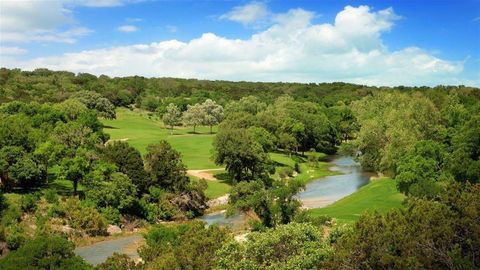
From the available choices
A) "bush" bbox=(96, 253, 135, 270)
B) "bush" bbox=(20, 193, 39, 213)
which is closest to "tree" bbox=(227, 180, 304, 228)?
"bush" bbox=(20, 193, 39, 213)

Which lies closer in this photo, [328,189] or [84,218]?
[84,218]

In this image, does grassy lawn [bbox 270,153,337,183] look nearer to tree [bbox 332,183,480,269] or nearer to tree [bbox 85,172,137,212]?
tree [bbox 85,172,137,212]

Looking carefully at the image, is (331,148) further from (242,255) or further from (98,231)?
(242,255)

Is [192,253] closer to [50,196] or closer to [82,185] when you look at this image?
[50,196]

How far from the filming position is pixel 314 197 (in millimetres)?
68438

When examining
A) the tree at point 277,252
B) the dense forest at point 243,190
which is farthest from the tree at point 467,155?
Answer: the tree at point 277,252

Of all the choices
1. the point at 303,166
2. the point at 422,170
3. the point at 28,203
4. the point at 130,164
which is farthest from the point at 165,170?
the point at 303,166

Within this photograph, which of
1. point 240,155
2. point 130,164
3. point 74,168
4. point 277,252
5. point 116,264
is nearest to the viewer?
point 116,264

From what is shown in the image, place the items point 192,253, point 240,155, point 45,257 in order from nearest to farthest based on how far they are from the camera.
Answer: point 45,257
point 192,253
point 240,155

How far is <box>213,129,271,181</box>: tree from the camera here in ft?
229

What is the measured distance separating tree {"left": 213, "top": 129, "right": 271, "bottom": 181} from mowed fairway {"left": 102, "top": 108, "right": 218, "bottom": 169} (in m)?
8.64

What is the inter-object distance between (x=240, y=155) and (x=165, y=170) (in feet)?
39.6

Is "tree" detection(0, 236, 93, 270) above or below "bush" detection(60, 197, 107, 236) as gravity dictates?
above

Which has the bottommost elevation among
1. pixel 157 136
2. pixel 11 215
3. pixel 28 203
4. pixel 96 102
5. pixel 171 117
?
pixel 11 215
